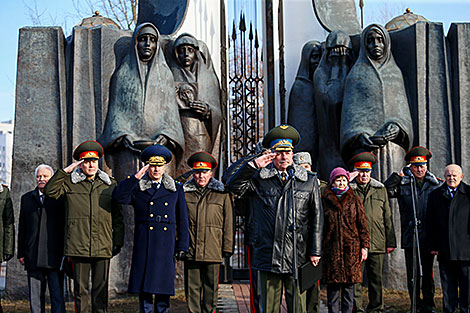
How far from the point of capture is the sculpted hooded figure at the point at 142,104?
320 inches

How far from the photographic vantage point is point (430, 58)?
8.54 metres

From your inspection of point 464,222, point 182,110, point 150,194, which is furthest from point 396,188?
point 182,110

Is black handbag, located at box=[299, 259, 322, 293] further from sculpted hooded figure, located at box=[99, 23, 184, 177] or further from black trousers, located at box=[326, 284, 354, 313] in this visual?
sculpted hooded figure, located at box=[99, 23, 184, 177]

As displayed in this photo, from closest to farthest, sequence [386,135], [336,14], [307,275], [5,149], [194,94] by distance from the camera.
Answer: [307,275], [386,135], [194,94], [336,14], [5,149]

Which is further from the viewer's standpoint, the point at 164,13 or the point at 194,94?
the point at 164,13

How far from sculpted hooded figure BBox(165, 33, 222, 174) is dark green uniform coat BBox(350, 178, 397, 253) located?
3195 millimetres

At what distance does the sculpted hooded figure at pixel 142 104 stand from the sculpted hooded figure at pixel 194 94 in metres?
0.32

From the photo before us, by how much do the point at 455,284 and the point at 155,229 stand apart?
10.1 feet

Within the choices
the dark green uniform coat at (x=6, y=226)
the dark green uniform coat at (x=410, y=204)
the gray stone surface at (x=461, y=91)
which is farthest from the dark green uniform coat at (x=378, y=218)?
the dark green uniform coat at (x=6, y=226)

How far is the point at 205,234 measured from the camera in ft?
18.2

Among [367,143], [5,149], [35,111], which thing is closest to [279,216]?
[367,143]

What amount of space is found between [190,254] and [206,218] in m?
0.36

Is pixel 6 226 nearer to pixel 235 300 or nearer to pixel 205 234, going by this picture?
pixel 205 234

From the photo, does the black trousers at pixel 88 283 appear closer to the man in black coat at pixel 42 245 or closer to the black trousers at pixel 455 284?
the man in black coat at pixel 42 245
